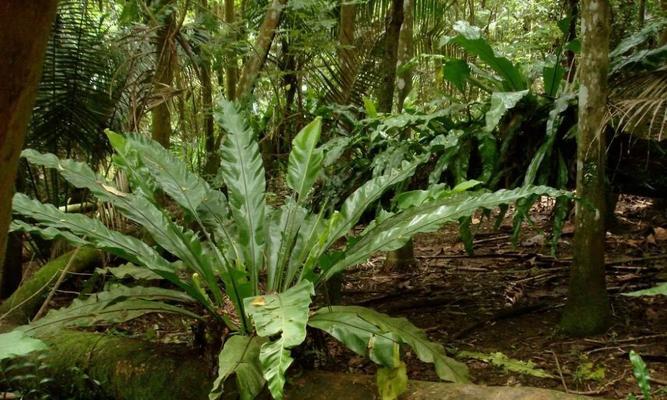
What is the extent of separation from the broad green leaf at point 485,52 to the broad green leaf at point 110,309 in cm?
226

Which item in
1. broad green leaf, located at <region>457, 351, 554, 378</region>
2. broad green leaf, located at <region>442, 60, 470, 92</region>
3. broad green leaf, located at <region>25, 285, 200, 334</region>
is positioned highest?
broad green leaf, located at <region>442, 60, 470, 92</region>

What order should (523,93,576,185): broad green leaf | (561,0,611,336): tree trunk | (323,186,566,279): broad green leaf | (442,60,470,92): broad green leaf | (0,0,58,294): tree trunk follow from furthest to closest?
(442,60,470,92): broad green leaf, (523,93,576,185): broad green leaf, (561,0,611,336): tree trunk, (323,186,566,279): broad green leaf, (0,0,58,294): tree trunk

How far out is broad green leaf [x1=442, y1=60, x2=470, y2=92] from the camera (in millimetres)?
3582

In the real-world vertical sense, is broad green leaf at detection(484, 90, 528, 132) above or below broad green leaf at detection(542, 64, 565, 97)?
below

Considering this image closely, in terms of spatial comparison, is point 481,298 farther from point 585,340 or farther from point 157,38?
point 157,38

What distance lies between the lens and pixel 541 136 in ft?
11.1

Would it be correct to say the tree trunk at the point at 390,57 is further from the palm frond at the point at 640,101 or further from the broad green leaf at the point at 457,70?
the palm frond at the point at 640,101

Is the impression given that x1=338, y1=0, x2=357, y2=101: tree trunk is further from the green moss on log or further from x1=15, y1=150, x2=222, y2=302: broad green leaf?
the green moss on log

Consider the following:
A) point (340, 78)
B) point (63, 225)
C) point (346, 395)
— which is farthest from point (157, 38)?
point (346, 395)

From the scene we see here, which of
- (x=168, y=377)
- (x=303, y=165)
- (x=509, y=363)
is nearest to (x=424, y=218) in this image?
(x=303, y=165)

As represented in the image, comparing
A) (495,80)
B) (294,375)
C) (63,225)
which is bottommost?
(294,375)

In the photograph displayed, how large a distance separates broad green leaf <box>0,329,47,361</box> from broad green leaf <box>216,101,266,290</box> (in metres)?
1.11

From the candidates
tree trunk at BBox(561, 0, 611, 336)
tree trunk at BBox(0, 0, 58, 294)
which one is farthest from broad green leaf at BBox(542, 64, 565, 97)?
tree trunk at BBox(0, 0, 58, 294)

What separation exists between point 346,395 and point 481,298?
6.38 ft
